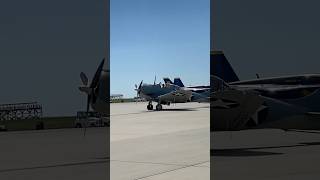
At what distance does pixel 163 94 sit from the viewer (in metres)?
38.1

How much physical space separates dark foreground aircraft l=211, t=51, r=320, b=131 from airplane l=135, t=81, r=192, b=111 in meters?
22.9

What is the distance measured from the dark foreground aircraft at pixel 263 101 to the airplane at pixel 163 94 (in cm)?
2289

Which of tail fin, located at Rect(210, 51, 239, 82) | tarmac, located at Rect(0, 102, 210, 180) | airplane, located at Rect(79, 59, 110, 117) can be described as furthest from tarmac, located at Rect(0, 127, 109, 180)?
tail fin, located at Rect(210, 51, 239, 82)

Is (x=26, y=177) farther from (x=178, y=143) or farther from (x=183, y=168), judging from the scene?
(x=178, y=143)

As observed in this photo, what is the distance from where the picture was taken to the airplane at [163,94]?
124 feet

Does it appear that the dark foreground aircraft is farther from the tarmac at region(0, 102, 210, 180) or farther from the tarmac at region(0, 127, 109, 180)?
the tarmac at region(0, 127, 109, 180)

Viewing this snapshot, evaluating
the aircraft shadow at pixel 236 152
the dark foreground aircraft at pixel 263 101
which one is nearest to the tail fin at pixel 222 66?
the dark foreground aircraft at pixel 263 101

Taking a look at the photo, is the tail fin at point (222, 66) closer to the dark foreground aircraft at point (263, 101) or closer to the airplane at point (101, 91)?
the dark foreground aircraft at point (263, 101)

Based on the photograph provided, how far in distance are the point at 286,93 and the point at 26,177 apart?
32.8ft

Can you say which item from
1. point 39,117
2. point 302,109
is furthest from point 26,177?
point 39,117

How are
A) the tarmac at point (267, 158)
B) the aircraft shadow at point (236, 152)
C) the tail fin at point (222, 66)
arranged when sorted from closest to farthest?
the tarmac at point (267, 158)
the aircraft shadow at point (236, 152)
the tail fin at point (222, 66)

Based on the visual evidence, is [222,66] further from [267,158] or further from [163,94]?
[163,94]

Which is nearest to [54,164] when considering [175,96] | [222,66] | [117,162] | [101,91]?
[117,162]

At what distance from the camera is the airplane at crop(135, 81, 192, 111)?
3769cm
